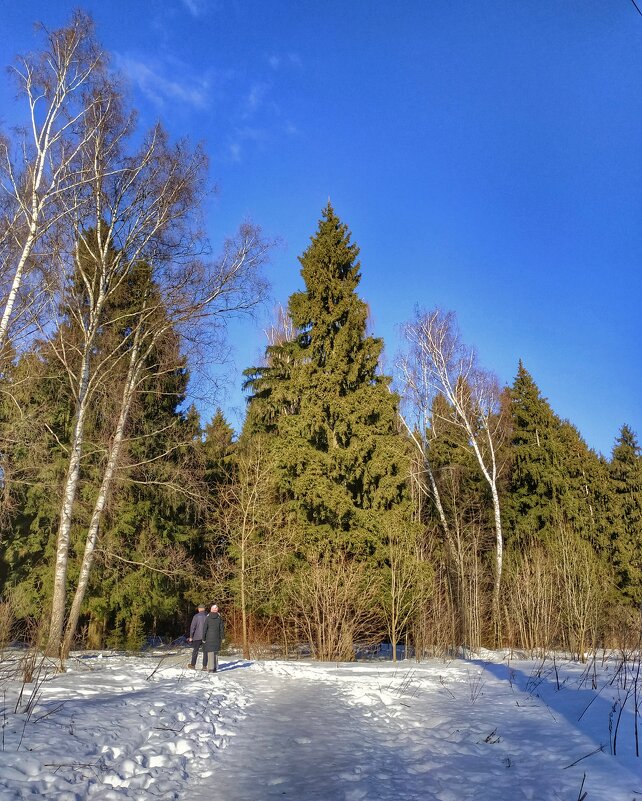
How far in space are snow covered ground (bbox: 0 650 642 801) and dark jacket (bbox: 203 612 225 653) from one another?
324cm

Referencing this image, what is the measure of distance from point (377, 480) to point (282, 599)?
4759 mm

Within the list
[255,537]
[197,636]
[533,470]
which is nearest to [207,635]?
[197,636]

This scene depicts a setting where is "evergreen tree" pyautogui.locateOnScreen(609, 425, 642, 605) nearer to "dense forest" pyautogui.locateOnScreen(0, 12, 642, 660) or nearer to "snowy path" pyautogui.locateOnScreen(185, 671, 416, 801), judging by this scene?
"dense forest" pyautogui.locateOnScreen(0, 12, 642, 660)

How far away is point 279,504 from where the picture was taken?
58.9 ft

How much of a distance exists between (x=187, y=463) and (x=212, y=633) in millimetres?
7685

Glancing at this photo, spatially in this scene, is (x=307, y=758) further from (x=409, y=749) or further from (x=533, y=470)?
(x=533, y=470)

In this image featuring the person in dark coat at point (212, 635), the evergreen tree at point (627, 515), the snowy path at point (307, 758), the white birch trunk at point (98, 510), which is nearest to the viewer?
the snowy path at point (307, 758)

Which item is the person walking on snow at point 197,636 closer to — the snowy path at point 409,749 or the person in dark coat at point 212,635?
the person in dark coat at point 212,635

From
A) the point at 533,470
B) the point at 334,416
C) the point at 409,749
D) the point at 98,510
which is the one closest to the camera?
the point at 409,749

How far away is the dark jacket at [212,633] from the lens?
12055 mm

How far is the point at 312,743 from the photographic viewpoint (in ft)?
19.0

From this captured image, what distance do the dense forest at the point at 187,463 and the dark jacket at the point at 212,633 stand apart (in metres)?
2.14

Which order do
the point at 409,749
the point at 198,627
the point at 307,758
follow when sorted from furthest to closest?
the point at 198,627, the point at 409,749, the point at 307,758

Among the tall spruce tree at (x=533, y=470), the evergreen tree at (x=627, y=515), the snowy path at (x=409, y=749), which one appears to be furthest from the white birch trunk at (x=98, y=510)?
the evergreen tree at (x=627, y=515)
